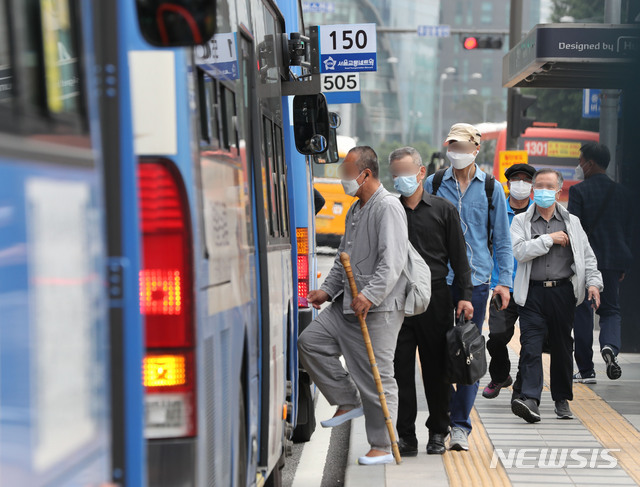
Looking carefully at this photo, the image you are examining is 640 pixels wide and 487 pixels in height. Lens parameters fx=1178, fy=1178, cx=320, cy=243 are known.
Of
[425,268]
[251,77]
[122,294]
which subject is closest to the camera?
[122,294]

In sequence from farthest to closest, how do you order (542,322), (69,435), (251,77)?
(542,322), (251,77), (69,435)

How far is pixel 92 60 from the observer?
2850 mm

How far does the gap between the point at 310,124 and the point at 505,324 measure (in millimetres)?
2815

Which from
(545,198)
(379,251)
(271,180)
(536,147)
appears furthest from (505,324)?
(536,147)

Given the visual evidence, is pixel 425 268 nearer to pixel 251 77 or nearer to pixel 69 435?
pixel 251 77

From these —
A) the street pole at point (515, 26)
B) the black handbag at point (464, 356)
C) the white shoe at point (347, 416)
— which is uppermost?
the street pole at point (515, 26)

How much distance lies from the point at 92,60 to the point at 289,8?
615 centimetres

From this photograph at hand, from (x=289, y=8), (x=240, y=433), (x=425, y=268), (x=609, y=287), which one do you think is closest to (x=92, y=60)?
(x=240, y=433)

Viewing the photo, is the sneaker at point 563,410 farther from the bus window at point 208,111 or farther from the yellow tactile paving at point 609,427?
the bus window at point 208,111

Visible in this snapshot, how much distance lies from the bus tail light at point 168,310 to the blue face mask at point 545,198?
18.8 feet

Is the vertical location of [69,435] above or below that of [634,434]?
above

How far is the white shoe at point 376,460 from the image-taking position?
23.0 feet

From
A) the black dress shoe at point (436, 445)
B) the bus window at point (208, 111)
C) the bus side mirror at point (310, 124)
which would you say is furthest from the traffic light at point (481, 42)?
the bus window at point (208, 111)

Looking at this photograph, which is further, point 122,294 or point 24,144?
point 122,294
